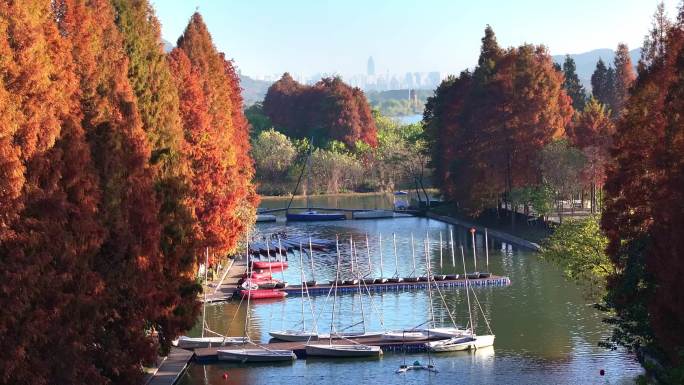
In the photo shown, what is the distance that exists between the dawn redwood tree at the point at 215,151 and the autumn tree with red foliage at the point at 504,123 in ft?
55.6

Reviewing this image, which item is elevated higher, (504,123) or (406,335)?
(504,123)

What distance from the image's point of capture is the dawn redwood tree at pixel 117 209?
25938mm

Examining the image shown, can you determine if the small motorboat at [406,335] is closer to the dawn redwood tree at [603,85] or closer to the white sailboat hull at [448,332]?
the white sailboat hull at [448,332]

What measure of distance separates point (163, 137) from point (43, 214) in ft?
38.5

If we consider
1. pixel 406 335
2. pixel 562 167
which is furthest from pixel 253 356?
pixel 562 167

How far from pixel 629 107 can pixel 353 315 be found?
17260 mm

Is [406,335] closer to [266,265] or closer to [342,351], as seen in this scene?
[342,351]

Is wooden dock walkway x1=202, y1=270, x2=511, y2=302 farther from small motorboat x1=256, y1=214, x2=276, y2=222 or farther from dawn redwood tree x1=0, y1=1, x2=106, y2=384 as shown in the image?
small motorboat x1=256, y1=214, x2=276, y2=222

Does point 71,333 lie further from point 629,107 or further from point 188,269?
point 629,107

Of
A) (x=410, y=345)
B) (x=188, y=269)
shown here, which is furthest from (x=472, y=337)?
(x=188, y=269)

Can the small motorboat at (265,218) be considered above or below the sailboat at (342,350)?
above

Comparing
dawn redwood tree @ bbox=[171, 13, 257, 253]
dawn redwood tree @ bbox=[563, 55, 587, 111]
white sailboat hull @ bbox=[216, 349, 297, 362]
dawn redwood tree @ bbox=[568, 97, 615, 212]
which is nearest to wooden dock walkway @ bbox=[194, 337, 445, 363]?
white sailboat hull @ bbox=[216, 349, 297, 362]

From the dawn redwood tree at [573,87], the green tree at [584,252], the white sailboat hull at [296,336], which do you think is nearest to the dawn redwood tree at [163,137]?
the white sailboat hull at [296,336]

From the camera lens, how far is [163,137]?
3431 cm
